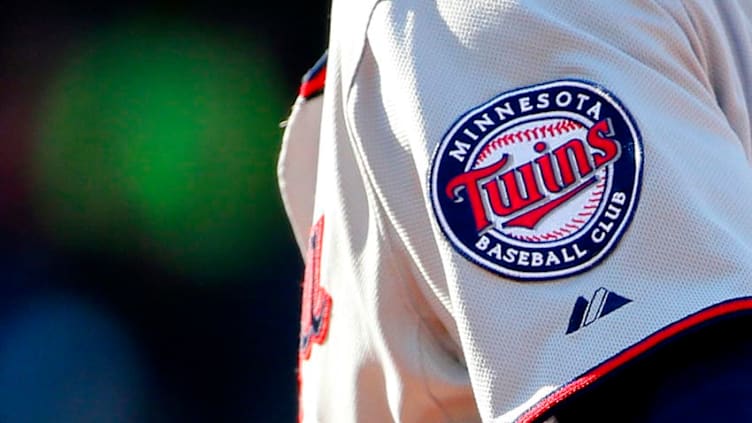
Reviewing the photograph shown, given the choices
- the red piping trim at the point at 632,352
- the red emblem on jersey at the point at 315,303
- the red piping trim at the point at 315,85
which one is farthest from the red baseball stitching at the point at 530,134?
the red piping trim at the point at 315,85

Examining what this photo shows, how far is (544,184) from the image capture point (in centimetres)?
75

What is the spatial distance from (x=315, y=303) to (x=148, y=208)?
169cm

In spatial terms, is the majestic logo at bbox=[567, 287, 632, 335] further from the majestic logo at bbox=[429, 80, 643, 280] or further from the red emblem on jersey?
the red emblem on jersey

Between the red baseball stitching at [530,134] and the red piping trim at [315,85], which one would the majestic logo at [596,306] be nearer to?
the red baseball stitching at [530,134]

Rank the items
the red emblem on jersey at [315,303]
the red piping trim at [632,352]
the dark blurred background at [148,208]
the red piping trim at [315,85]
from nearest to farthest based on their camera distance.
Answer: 1. the red piping trim at [632,352]
2. the red emblem on jersey at [315,303]
3. the red piping trim at [315,85]
4. the dark blurred background at [148,208]

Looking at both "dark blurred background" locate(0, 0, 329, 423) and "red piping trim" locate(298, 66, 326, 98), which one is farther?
"dark blurred background" locate(0, 0, 329, 423)

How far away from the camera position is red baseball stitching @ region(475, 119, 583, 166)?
75 cm

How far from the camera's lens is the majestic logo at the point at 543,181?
74cm

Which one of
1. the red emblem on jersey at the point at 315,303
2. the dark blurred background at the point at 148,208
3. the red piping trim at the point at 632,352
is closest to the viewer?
the red piping trim at the point at 632,352

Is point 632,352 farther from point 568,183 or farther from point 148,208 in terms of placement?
point 148,208

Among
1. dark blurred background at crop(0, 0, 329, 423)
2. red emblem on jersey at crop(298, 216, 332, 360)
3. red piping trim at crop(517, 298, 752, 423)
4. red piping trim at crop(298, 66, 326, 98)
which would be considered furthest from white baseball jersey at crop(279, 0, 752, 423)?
dark blurred background at crop(0, 0, 329, 423)

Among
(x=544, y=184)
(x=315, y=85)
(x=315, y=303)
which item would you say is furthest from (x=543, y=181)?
(x=315, y=85)

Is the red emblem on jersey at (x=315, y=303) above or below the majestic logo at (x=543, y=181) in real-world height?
below

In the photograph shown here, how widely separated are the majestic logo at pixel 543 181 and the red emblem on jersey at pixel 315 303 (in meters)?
0.26
